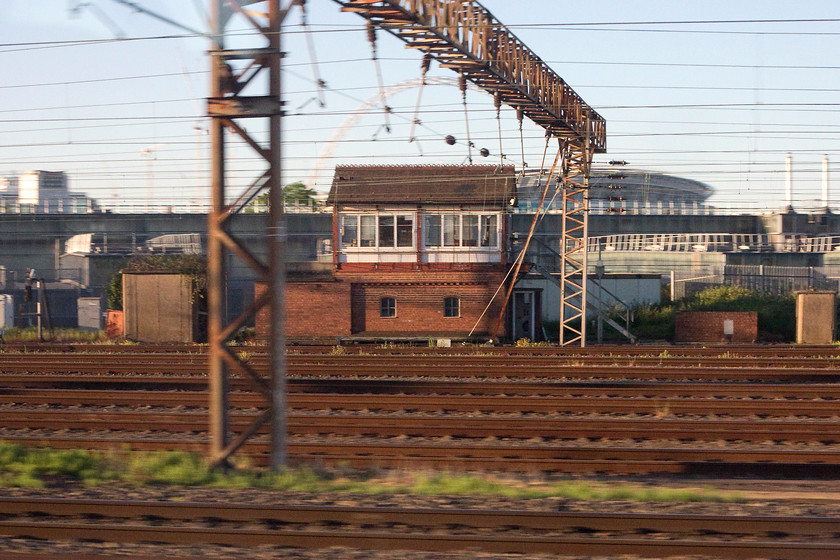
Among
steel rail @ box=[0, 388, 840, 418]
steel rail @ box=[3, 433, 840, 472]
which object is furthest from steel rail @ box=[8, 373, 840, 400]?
steel rail @ box=[3, 433, 840, 472]

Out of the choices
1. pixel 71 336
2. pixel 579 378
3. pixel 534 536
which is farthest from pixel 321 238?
pixel 534 536

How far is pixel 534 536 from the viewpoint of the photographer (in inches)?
231

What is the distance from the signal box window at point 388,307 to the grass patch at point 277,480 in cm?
1589

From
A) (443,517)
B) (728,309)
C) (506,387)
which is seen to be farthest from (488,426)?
(728,309)

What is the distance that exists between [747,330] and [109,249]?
110 ft

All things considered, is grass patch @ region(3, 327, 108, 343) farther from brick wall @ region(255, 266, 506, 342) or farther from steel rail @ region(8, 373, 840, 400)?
steel rail @ region(8, 373, 840, 400)

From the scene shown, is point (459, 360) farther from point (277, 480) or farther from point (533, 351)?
point (277, 480)

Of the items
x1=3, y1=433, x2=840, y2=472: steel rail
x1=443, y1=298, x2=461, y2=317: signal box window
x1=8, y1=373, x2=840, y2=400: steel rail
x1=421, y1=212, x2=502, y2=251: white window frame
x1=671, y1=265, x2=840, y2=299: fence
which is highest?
x1=421, y1=212, x2=502, y2=251: white window frame

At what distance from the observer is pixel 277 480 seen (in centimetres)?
740

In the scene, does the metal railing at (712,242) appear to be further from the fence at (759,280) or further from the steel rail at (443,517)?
the steel rail at (443,517)

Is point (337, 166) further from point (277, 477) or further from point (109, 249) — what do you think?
point (109, 249)

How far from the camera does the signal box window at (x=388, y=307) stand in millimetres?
24328

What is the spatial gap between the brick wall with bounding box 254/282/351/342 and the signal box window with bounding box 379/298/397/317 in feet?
3.35

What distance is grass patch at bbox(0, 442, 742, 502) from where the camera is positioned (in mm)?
7098
